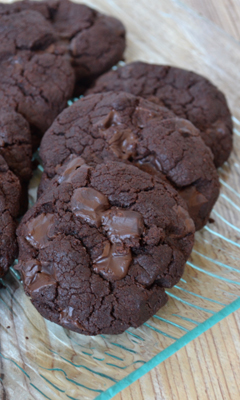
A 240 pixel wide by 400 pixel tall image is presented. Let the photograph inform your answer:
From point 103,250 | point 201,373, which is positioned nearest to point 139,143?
point 103,250

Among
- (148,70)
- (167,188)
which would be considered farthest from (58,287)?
(148,70)

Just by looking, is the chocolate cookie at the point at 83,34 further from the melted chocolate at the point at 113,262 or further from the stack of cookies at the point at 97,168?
the melted chocolate at the point at 113,262

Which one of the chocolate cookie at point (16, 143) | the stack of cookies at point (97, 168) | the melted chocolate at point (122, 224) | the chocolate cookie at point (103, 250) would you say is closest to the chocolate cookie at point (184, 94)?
the stack of cookies at point (97, 168)

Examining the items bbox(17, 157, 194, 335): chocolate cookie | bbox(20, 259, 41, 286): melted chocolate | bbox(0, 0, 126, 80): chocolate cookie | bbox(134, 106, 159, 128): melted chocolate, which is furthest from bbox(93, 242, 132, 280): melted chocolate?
bbox(0, 0, 126, 80): chocolate cookie

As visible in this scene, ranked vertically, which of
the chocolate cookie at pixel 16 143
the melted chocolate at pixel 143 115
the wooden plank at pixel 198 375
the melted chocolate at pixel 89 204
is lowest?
the wooden plank at pixel 198 375

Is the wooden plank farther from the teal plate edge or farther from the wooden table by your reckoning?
the teal plate edge

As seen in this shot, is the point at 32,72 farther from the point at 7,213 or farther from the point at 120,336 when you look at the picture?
the point at 120,336
